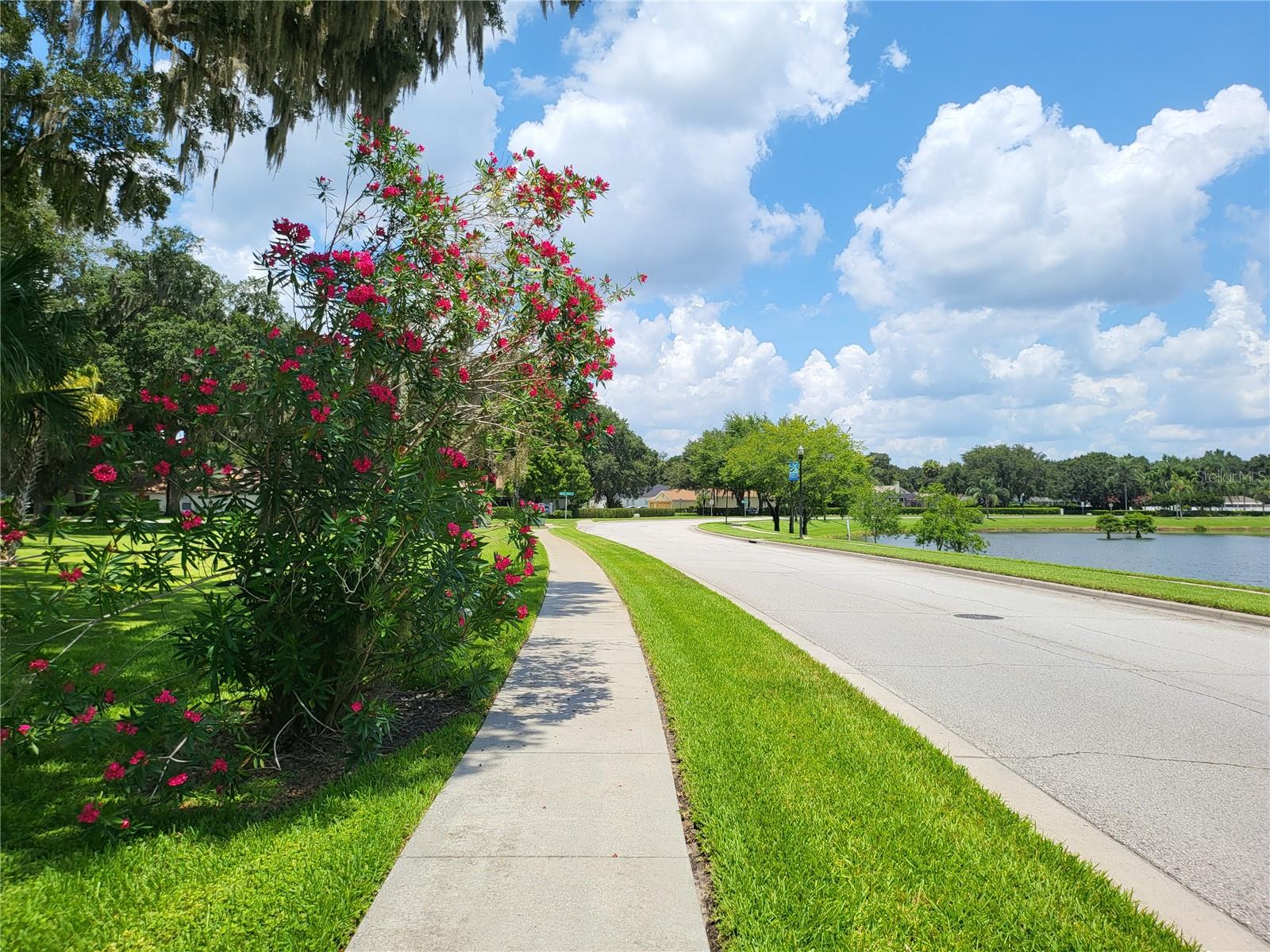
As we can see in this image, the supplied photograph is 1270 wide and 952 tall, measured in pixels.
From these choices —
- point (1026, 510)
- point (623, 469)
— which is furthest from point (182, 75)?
point (1026, 510)

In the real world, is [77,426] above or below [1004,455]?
below

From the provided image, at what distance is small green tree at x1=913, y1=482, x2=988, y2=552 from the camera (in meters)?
30.3

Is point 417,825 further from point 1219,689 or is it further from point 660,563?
point 660,563

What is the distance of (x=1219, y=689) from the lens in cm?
696

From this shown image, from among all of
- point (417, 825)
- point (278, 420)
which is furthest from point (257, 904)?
point (278, 420)

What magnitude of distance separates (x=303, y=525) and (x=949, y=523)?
30.3 meters

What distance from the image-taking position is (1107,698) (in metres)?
6.58

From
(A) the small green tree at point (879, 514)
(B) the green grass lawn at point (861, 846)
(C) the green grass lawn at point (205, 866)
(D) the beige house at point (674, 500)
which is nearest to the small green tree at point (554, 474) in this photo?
(B) the green grass lawn at point (861, 846)

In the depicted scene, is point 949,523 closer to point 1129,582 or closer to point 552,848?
point 1129,582

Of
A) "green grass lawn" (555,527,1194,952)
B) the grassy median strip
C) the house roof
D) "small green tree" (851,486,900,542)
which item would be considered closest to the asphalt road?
the grassy median strip

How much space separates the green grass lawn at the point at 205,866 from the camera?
2.74 meters

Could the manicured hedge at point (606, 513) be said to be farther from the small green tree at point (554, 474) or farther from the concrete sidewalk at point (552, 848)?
the concrete sidewalk at point (552, 848)

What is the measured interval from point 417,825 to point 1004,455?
555 feet

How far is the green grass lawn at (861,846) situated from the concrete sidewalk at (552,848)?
9.3 inches
